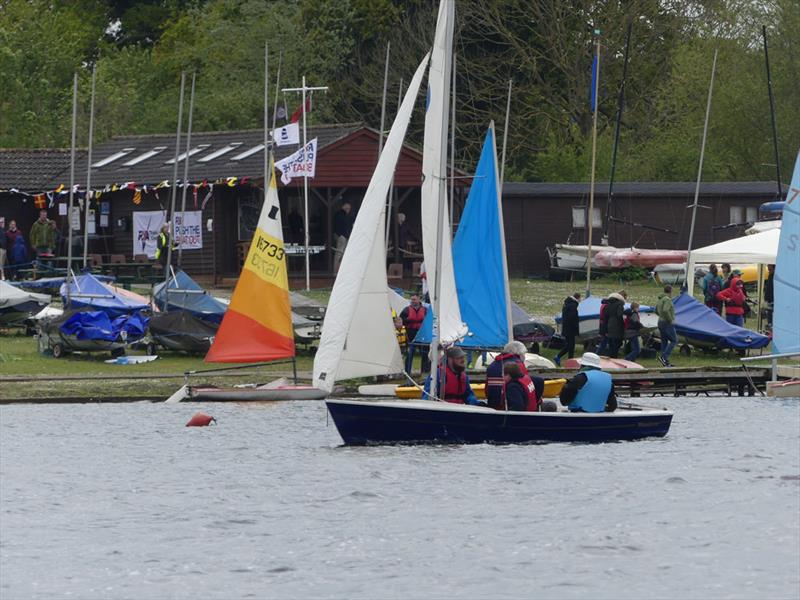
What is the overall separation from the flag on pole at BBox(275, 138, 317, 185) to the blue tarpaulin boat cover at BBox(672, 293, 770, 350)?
41.2 feet

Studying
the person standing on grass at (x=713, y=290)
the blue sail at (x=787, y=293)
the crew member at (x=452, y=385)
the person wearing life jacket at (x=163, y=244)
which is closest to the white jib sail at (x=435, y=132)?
the crew member at (x=452, y=385)

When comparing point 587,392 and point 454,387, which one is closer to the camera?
point 454,387

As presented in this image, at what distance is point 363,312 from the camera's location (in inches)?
1280

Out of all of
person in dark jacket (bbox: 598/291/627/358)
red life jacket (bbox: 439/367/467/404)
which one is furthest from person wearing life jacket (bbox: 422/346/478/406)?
person in dark jacket (bbox: 598/291/627/358)

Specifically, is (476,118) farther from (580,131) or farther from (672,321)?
(672,321)

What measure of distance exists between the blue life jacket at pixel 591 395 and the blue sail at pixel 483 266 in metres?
3.72

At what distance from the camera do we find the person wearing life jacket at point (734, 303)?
4959 cm

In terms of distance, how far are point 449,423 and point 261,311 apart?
939cm

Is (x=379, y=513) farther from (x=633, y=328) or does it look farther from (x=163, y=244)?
(x=163, y=244)

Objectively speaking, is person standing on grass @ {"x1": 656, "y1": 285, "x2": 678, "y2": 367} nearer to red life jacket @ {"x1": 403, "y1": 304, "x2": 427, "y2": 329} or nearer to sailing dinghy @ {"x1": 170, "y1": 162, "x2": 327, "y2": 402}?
red life jacket @ {"x1": 403, "y1": 304, "x2": 427, "y2": 329}

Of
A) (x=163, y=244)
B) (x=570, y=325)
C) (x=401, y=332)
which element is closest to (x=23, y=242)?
(x=163, y=244)

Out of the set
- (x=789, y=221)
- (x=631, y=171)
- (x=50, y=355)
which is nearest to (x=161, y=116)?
(x=631, y=171)

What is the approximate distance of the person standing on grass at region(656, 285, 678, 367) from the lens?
4538cm

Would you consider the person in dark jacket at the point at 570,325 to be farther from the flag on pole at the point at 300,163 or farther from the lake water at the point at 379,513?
the flag on pole at the point at 300,163
